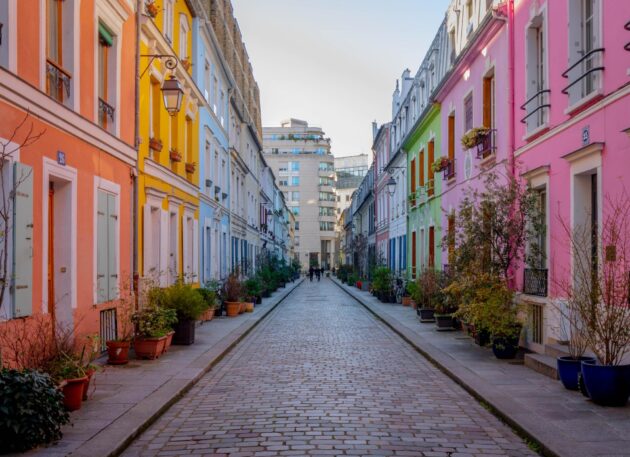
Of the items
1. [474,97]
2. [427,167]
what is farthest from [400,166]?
[474,97]

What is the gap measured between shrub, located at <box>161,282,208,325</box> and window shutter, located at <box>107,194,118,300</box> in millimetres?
984

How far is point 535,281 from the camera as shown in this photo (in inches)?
485

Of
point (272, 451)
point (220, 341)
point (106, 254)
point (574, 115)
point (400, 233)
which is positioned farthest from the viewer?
point (400, 233)

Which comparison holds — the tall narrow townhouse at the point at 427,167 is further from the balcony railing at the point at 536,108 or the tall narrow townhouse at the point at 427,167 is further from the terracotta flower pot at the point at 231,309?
the balcony railing at the point at 536,108

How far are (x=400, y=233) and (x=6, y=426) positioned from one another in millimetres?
27595

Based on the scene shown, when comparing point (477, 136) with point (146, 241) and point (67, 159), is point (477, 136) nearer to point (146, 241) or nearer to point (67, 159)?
point (146, 241)

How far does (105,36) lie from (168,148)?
5.51 meters

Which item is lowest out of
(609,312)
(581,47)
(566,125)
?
(609,312)

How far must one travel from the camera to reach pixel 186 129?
65.9 ft

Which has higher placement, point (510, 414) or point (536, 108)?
point (536, 108)

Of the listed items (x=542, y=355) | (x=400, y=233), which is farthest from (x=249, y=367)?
(x=400, y=233)

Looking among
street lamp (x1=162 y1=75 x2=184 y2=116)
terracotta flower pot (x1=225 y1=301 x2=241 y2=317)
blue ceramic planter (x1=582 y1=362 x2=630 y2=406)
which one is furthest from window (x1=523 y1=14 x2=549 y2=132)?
terracotta flower pot (x1=225 y1=301 x2=241 y2=317)

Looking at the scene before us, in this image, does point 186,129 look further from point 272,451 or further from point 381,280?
point 272,451

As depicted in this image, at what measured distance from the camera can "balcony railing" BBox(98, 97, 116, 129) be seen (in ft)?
39.9
